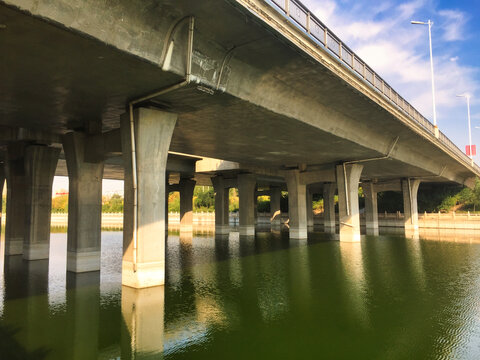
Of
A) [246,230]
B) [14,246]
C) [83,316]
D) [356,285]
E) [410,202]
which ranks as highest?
[410,202]

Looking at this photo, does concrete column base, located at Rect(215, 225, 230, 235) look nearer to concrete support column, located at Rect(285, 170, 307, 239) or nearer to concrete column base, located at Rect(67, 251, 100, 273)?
concrete support column, located at Rect(285, 170, 307, 239)

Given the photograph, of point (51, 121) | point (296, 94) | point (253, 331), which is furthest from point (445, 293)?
point (51, 121)

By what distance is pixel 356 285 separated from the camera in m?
17.4

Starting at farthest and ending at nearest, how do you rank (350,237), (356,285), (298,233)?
(298,233) → (350,237) → (356,285)

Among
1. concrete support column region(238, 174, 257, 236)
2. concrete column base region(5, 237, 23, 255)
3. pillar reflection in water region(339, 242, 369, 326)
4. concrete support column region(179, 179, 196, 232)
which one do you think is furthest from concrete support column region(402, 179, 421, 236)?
concrete column base region(5, 237, 23, 255)

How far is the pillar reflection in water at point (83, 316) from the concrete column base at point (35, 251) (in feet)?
23.6

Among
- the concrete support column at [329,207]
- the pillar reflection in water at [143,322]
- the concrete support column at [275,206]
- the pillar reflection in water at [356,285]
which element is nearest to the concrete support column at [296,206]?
the pillar reflection in water at [356,285]

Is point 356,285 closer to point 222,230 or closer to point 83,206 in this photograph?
point 83,206

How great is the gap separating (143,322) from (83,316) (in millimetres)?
2313

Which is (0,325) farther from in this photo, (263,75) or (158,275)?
(263,75)

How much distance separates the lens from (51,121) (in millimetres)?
21016

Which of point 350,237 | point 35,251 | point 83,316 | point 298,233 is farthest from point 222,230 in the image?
point 83,316

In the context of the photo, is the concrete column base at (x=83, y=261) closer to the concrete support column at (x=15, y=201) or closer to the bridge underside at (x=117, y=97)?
the bridge underside at (x=117, y=97)

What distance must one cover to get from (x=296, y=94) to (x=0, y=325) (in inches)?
653
